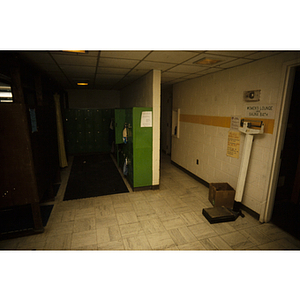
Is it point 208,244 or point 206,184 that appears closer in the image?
point 208,244

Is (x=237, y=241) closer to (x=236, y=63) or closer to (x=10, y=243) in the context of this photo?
(x=236, y=63)

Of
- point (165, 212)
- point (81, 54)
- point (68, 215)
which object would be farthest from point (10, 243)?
point (81, 54)

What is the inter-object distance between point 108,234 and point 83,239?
12.9 inches

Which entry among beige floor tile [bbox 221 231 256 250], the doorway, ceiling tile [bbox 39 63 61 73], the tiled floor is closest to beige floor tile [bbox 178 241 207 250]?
the tiled floor

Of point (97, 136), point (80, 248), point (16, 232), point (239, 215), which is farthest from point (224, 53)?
point (97, 136)

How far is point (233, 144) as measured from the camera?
3.31 meters

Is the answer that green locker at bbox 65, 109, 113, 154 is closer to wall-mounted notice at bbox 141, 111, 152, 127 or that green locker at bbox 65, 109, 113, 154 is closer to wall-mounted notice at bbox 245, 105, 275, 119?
wall-mounted notice at bbox 141, 111, 152, 127

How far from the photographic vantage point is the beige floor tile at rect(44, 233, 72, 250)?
2.26 metres

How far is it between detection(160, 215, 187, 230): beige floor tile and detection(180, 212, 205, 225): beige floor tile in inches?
2.9

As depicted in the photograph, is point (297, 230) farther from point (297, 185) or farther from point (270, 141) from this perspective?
point (270, 141)

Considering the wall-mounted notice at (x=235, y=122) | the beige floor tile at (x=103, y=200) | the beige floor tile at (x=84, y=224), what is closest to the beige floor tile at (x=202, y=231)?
the beige floor tile at (x=84, y=224)

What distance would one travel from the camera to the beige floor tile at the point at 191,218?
2801mm

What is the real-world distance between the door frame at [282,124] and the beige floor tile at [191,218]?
94cm

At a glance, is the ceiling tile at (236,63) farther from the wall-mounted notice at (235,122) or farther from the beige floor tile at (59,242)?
the beige floor tile at (59,242)
